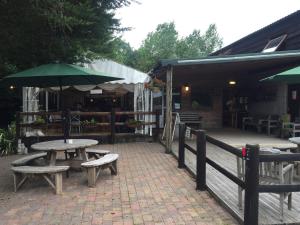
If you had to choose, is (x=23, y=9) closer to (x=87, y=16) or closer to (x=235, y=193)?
(x=87, y=16)

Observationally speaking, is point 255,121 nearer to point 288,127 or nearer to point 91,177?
point 288,127

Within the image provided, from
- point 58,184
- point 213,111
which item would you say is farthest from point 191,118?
point 58,184

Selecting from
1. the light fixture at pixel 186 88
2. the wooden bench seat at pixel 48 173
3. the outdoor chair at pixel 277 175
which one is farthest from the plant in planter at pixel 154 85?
the outdoor chair at pixel 277 175

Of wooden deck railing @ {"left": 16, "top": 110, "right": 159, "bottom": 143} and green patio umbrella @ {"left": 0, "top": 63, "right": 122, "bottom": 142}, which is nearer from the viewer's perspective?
green patio umbrella @ {"left": 0, "top": 63, "right": 122, "bottom": 142}

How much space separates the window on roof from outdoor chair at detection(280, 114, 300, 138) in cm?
292

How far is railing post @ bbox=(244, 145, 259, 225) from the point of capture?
12.0 ft

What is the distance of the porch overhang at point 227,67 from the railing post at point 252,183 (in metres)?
5.44

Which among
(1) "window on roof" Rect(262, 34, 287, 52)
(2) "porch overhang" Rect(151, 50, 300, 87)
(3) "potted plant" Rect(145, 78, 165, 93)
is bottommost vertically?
(3) "potted plant" Rect(145, 78, 165, 93)

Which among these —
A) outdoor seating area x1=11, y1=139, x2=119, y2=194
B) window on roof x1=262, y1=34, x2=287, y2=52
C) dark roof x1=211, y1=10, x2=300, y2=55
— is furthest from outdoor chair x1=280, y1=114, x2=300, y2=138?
outdoor seating area x1=11, y1=139, x2=119, y2=194

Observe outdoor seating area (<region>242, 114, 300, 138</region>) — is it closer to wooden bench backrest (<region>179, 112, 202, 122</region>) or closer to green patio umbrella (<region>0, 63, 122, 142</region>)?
wooden bench backrest (<region>179, 112, 202, 122</region>)

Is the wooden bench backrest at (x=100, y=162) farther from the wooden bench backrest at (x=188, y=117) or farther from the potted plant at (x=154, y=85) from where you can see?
the wooden bench backrest at (x=188, y=117)

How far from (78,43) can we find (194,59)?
3319 millimetres

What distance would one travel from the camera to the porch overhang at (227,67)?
910 cm

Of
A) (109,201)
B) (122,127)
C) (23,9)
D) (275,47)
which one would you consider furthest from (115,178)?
(275,47)
